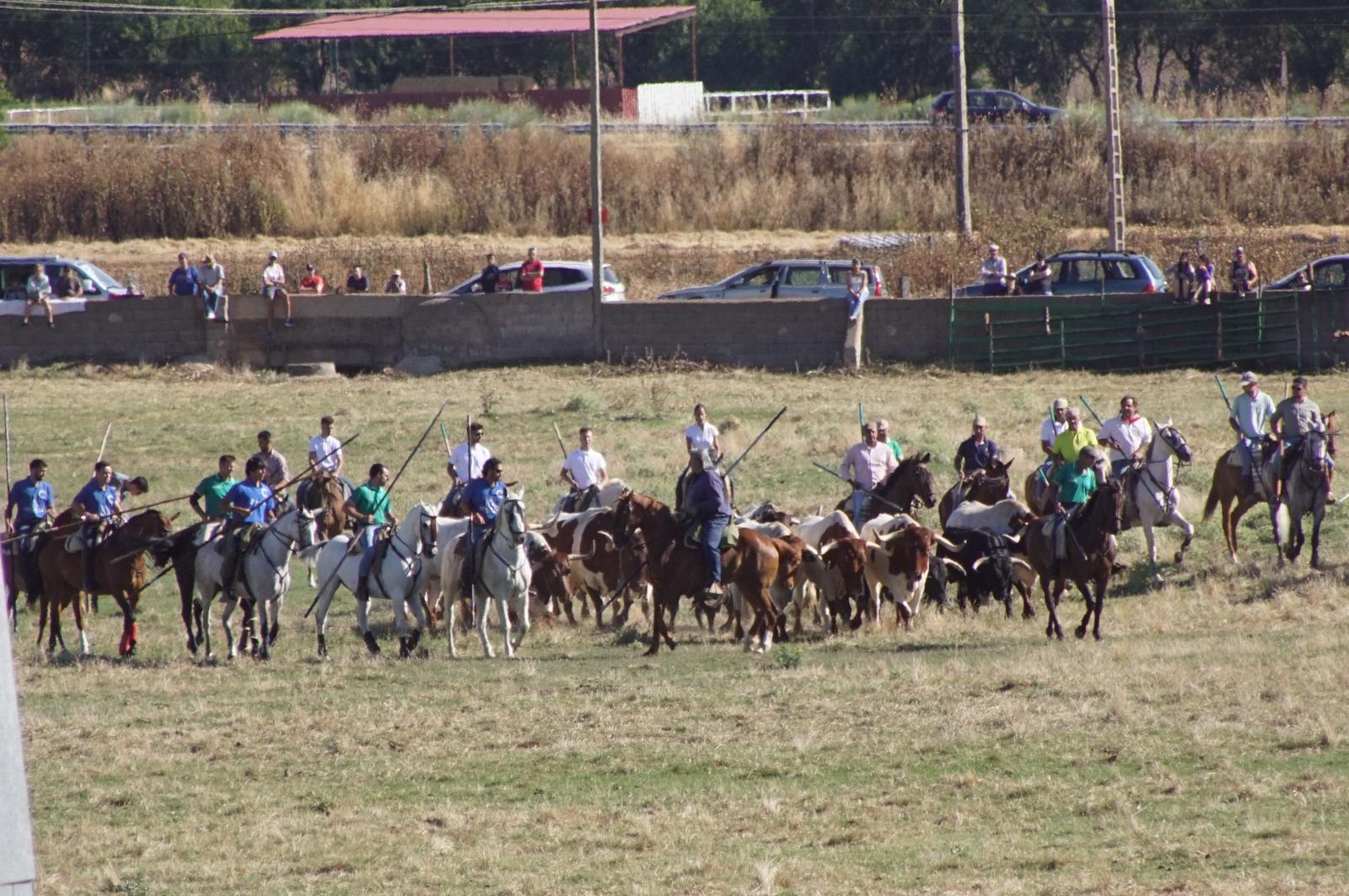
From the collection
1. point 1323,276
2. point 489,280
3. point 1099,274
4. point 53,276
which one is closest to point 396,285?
point 489,280

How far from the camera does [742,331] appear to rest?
38.0 meters

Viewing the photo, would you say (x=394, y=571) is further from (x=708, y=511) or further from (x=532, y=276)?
(x=532, y=276)

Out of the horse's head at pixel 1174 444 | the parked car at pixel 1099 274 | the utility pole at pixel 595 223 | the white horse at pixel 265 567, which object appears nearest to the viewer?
the white horse at pixel 265 567

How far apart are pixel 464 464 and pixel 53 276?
20365mm

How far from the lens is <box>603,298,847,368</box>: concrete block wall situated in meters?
37.6

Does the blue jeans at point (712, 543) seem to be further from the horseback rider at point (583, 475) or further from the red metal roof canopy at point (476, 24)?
the red metal roof canopy at point (476, 24)

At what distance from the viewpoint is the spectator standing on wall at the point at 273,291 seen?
39344 mm

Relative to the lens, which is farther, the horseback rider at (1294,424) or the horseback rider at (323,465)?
the horseback rider at (323,465)

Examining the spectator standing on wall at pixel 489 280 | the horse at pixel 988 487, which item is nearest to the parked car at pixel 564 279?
the spectator standing on wall at pixel 489 280

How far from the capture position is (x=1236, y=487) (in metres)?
24.0

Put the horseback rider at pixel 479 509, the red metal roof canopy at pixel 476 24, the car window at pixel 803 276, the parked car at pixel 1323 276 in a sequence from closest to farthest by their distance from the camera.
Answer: the horseback rider at pixel 479 509 → the parked car at pixel 1323 276 → the car window at pixel 803 276 → the red metal roof canopy at pixel 476 24

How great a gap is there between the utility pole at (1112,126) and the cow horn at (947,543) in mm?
20581

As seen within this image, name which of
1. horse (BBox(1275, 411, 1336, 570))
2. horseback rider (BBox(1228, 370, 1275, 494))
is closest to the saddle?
horse (BBox(1275, 411, 1336, 570))

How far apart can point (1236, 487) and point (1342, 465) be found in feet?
18.6
